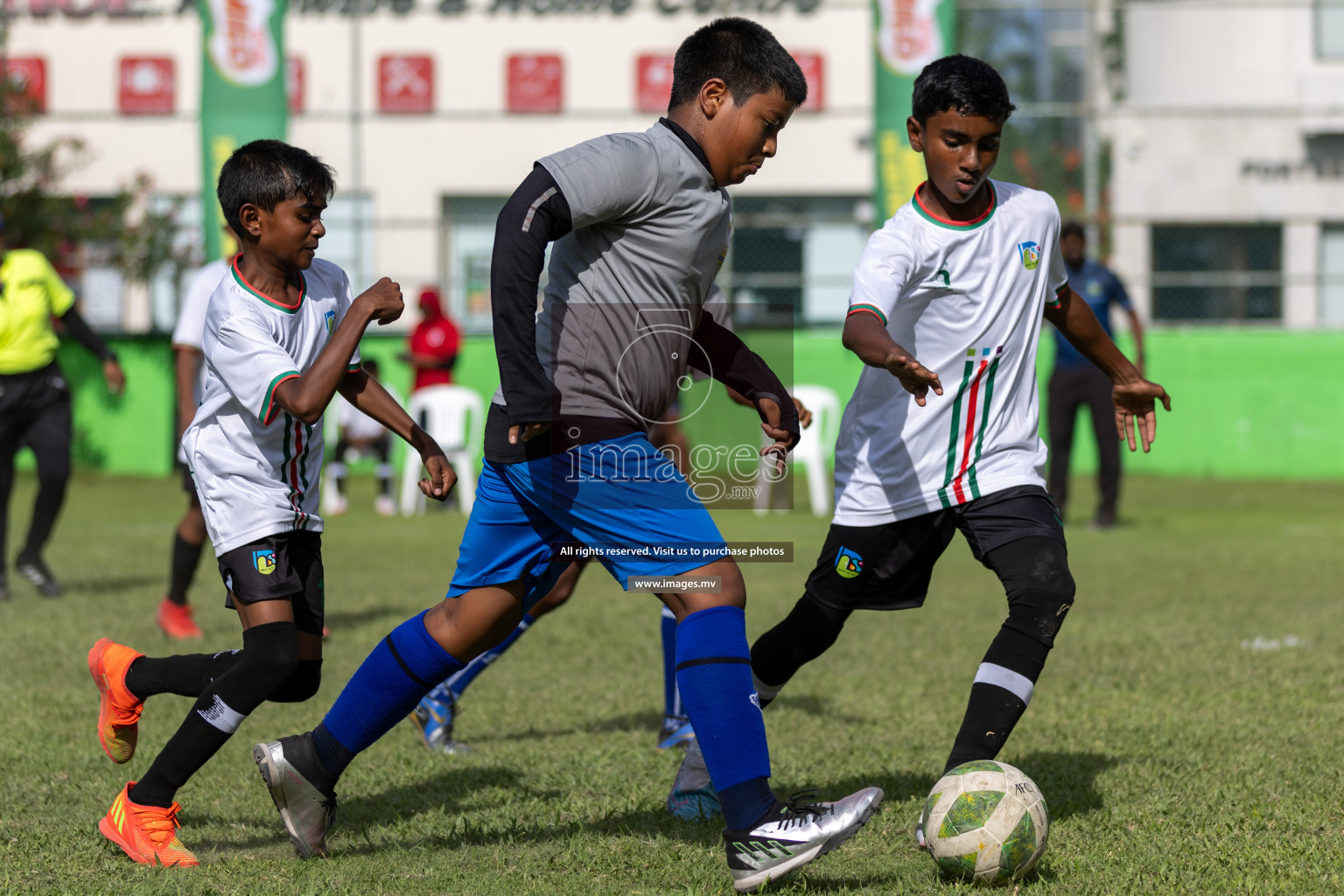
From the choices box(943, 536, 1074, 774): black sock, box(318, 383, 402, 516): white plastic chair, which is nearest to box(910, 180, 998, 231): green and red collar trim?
box(943, 536, 1074, 774): black sock

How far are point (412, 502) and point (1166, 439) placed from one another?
28.4 feet

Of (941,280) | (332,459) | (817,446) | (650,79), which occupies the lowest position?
(332,459)

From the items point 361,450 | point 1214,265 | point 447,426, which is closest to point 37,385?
point 447,426

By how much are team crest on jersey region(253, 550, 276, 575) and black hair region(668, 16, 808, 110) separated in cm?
152

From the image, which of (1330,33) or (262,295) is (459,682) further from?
(1330,33)

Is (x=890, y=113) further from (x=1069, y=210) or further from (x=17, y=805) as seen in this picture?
(x=17, y=805)

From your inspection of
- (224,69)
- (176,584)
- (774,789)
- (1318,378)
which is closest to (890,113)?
(1318,378)

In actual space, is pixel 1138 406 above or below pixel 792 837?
above

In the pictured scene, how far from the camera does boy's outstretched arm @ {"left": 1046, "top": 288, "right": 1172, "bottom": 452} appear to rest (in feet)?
14.0

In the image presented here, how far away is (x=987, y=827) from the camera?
341cm

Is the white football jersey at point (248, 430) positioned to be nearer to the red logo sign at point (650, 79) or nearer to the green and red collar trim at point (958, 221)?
the green and red collar trim at point (958, 221)

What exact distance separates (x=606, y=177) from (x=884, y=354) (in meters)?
0.79

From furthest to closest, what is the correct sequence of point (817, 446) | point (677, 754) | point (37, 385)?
point (817, 446) → point (37, 385) → point (677, 754)

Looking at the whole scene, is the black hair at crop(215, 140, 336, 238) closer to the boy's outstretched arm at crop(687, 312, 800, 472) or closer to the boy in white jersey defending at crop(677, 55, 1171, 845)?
the boy's outstretched arm at crop(687, 312, 800, 472)
